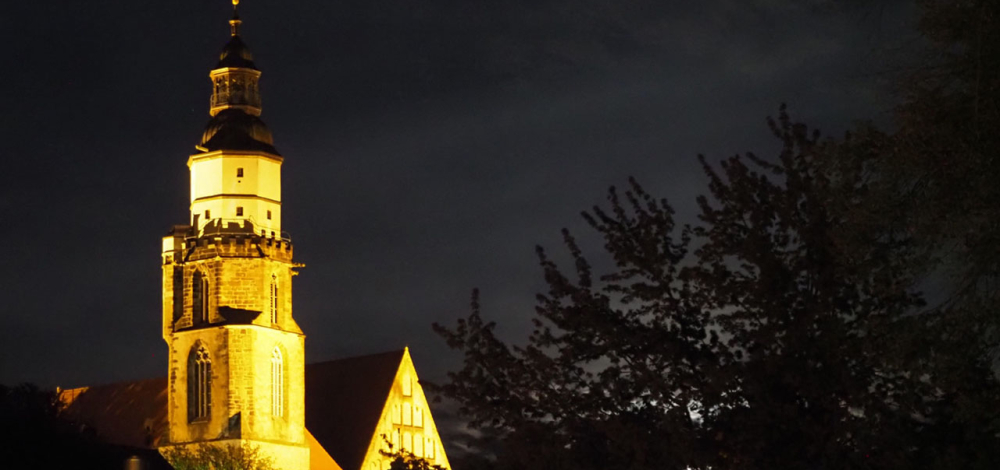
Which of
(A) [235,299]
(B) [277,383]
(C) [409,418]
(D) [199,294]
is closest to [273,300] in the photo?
(A) [235,299]

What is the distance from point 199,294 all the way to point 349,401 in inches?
473

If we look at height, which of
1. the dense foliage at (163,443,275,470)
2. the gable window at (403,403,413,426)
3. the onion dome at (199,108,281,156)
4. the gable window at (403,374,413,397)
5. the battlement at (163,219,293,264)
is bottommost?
the dense foliage at (163,443,275,470)

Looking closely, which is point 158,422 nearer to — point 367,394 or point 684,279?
point 367,394

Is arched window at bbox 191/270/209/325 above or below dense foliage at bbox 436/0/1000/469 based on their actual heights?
above

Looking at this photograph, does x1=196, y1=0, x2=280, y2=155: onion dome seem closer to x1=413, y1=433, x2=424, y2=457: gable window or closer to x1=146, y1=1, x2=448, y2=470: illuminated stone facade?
x1=146, y1=1, x2=448, y2=470: illuminated stone facade

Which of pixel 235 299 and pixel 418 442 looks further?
pixel 418 442

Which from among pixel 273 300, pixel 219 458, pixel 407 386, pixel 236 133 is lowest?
pixel 219 458

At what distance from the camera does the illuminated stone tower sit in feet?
216

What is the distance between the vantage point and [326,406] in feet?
254

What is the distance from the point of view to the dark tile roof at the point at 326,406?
243ft

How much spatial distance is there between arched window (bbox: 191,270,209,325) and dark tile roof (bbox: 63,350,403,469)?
654 cm

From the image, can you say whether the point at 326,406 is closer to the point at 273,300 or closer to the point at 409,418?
the point at 409,418

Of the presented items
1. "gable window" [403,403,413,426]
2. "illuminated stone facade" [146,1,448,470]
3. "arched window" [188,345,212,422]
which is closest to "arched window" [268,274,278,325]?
"illuminated stone facade" [146,1,448,470]

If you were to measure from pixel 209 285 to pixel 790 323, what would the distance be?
47.2 m
